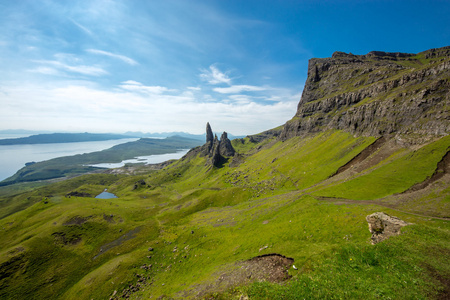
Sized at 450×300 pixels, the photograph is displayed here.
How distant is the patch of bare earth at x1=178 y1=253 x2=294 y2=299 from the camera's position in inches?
1032

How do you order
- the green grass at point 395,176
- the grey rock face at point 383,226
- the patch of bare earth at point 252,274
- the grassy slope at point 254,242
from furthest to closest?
the green grass at point 395,176 < the patch of bare earth at point 252,274 < the grey rock face at point 383,226 < the grassy slope at point 254,242

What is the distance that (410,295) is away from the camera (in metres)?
14.7

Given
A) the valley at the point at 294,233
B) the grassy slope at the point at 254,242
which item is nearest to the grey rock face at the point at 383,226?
the grassy slope at the point at 254,242

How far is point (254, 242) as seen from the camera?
45.7 m

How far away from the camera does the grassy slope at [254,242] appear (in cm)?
1806

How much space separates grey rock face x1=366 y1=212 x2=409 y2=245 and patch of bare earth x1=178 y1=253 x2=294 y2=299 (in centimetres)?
1371

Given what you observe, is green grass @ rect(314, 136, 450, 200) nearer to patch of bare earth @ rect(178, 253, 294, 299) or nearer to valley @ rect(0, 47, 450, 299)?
valley @ rect(0, 47, 450, 299)

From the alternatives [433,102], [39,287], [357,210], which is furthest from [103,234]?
[433,102]

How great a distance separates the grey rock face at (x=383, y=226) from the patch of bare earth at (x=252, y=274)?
1371 centimetres

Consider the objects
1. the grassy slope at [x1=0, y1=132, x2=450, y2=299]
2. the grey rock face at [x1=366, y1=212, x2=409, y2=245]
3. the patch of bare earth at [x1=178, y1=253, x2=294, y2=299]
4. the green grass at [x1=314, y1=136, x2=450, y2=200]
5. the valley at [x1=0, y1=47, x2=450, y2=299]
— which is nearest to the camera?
the grassy slope at [x1=0, y1=132, x2=450, y2=299]

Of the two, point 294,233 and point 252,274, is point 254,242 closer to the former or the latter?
point 294,233

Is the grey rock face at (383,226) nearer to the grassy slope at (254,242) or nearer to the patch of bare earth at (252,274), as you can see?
the grassy slope at (254,242)

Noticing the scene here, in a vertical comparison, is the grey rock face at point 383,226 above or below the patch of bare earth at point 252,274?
above

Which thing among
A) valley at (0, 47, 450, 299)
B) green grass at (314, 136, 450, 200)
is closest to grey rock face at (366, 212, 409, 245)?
valley at (0, 47, 450, 299)
